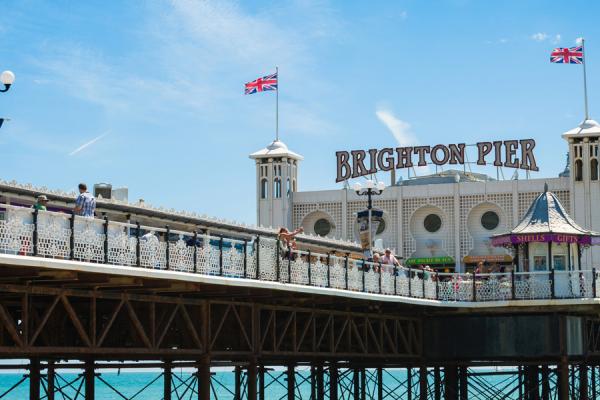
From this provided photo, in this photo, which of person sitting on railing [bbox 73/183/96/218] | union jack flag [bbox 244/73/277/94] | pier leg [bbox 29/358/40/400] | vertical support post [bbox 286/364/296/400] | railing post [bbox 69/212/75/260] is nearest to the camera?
railing post [bbox 69/212/75/260]

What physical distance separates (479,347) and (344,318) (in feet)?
20.3

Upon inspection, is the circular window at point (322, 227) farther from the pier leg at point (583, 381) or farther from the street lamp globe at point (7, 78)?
the street lamp globe at point (7, 78)

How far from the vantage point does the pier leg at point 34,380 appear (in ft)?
127

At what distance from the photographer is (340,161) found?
297 ft

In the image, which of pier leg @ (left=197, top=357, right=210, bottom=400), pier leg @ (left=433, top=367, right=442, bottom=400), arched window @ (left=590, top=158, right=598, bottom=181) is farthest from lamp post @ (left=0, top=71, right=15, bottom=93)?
arched window @ (left=590, top=158, right=598, bottom=181)

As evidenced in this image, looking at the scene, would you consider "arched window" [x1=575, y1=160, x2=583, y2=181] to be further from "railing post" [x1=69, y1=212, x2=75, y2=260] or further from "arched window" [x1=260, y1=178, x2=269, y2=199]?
"railing post" [x1=69, y1=212, x2=75, y2=260]

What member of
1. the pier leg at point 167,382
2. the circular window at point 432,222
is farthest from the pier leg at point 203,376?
the circular window at point 432,222

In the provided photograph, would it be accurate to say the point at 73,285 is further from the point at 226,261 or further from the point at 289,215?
the point at 289,215

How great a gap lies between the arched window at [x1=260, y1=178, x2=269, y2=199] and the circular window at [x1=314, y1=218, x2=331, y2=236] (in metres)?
4.25

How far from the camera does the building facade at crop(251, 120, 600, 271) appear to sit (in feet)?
268

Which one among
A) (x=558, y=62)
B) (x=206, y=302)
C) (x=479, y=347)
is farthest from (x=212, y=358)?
(x=558, y=62)

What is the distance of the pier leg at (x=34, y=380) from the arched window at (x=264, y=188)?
50738 mm

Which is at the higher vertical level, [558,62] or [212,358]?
[558,62]

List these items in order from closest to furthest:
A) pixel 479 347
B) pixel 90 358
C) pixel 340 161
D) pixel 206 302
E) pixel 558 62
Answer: pixel 206 302, pixel 90 358, pixel 479 347, pixel 558 62, pixel 340 161
